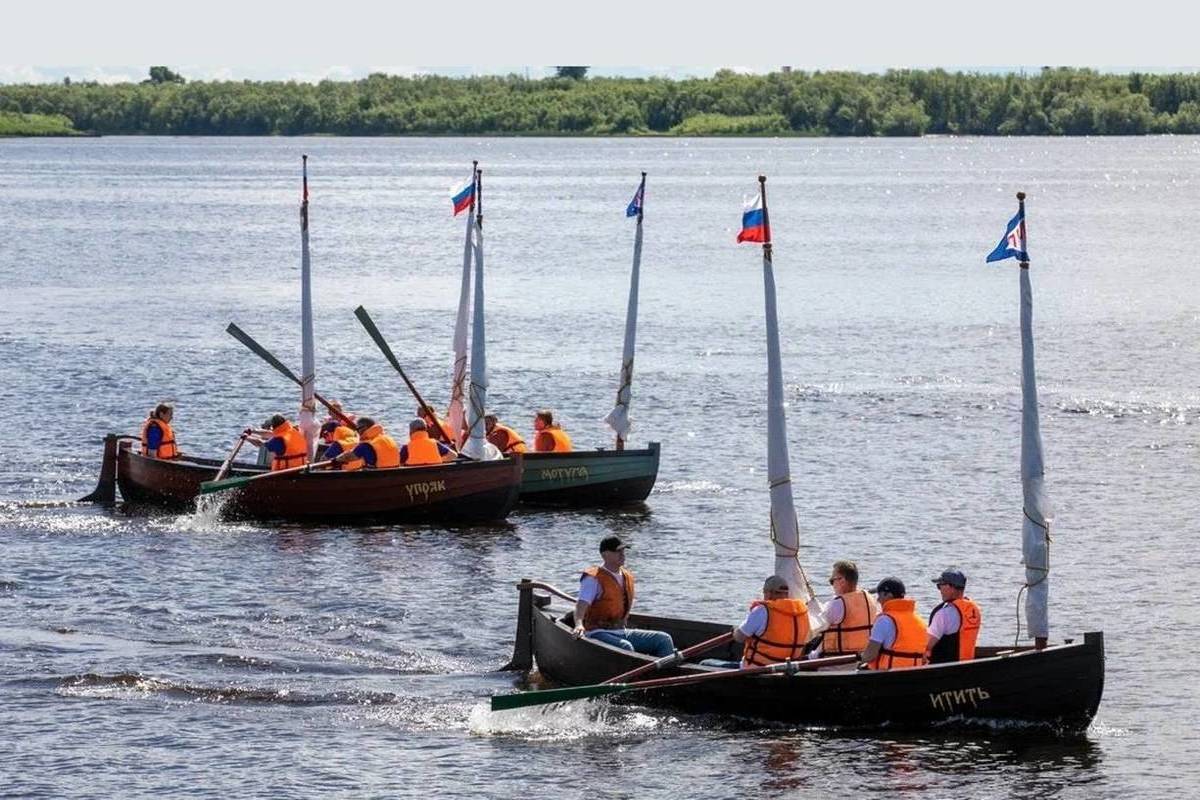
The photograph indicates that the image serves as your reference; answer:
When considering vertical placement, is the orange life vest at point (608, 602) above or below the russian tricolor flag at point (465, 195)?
below

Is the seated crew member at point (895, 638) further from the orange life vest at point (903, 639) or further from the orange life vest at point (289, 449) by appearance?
the orange life vest at point (289, 449)

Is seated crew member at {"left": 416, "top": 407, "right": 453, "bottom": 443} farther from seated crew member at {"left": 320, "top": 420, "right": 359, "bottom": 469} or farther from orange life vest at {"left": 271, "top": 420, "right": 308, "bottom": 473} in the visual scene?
orange life vest at {"left": 271, "top": 420, "right": 308, "bottom": 473}

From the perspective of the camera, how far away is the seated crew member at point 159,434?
38906 mm

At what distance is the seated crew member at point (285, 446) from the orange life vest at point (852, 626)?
15501 mm

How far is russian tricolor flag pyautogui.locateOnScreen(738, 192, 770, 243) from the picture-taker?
24781 millimetres

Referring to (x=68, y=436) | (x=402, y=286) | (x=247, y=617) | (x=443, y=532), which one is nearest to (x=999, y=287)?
(x=402, y=286)

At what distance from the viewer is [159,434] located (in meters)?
39.0

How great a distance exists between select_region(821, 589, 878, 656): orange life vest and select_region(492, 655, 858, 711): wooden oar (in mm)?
198

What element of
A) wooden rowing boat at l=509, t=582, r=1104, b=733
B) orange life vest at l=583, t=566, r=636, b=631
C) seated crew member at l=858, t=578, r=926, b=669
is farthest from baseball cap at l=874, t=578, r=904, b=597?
orange life vest at l=583, t=566, r=636, b=631

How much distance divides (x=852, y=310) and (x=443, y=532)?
4278cm

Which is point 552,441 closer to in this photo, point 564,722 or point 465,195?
point 465,195

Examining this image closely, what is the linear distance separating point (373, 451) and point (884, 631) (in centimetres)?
1531

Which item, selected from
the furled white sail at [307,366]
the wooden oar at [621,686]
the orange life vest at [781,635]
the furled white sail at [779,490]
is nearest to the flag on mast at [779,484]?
the furled white sail at [779,490]

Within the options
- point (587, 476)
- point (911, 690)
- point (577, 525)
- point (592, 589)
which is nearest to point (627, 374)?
point (587, 476)
